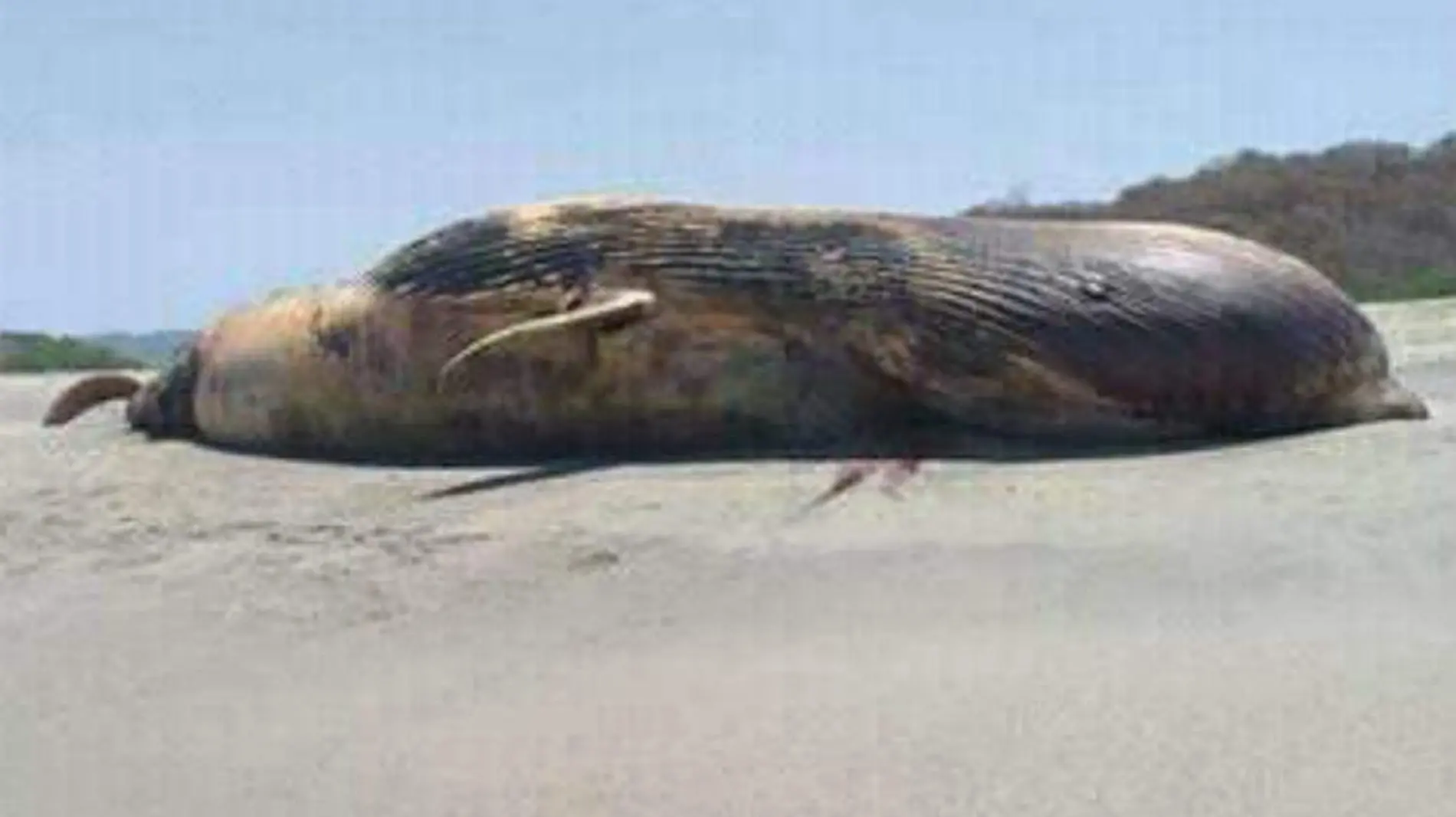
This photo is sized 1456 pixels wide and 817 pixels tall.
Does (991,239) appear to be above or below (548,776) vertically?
above

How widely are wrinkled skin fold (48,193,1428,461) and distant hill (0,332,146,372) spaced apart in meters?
10.9

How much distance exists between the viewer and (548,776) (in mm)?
3092

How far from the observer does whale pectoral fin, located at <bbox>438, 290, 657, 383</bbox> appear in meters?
5.54

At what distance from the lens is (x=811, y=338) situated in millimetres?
5555

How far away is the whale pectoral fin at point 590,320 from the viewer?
5539 mm

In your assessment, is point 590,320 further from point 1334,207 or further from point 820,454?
point 1334,207

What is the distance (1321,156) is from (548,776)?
134 feet

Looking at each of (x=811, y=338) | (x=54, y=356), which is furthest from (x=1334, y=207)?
(x=811, y=338)

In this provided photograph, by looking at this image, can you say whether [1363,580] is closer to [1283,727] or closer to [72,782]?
[1283,727]

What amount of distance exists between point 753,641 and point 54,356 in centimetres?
1793

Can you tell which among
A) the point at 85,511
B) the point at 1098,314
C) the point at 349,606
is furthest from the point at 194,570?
the point at 1098,314

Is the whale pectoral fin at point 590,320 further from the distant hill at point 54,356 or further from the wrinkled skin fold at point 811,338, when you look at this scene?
the distant hill at point 54,356

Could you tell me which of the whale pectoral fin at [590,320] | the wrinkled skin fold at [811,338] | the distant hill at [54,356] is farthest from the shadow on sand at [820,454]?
the distant hill at [54,356]

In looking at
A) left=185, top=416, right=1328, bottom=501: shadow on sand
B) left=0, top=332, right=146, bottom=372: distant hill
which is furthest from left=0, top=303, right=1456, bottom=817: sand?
left=0, top=332, right=146, bottom=372: distant hill
